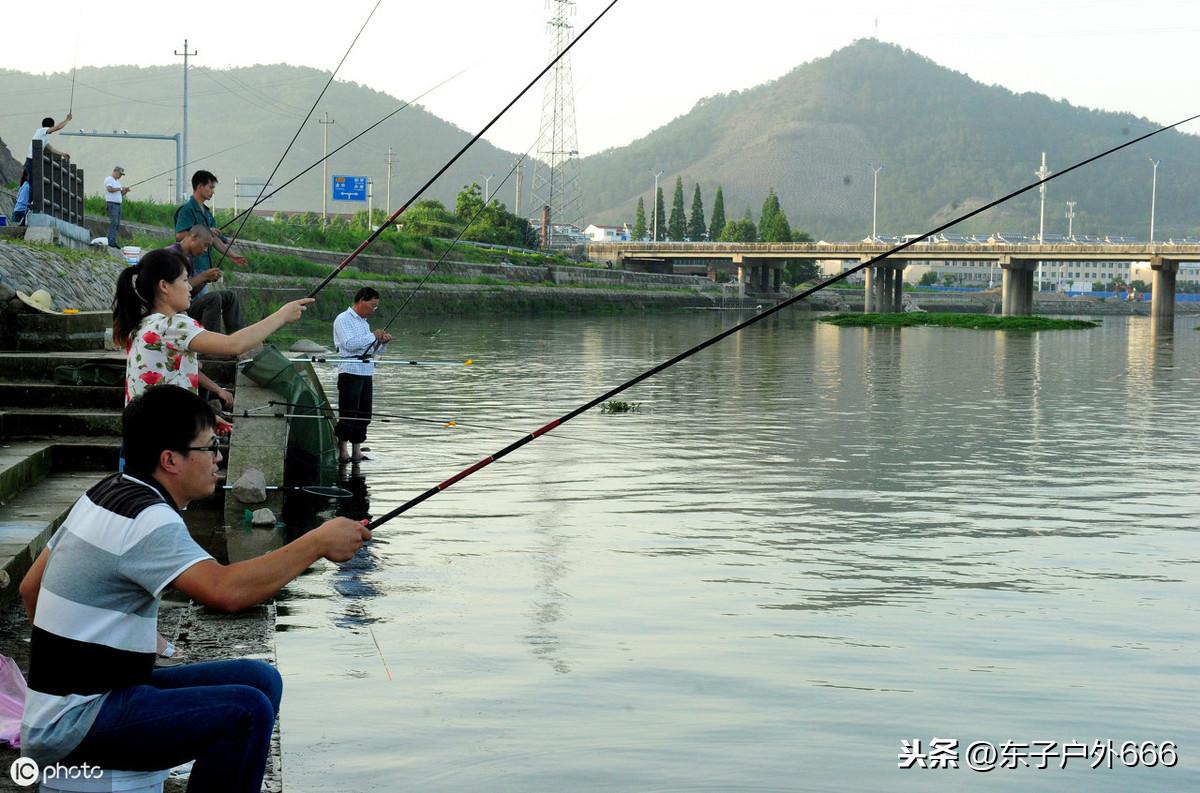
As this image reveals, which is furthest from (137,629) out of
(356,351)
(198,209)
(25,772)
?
(356,351)

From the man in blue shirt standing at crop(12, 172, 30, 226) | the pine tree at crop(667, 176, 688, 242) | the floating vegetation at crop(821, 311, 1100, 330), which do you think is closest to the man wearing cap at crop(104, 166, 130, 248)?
the man in blue shirt standing at crop(12, 172, 30, 226)

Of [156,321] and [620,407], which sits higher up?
[156,321]

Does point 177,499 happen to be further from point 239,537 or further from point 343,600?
Answer: point 239,537

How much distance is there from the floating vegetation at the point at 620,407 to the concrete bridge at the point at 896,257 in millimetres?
66050

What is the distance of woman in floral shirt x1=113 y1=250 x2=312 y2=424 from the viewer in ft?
21.6

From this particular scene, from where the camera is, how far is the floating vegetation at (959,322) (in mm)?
67631

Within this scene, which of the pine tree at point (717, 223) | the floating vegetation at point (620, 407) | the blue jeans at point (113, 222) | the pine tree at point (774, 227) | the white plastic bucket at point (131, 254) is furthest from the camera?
the pine tree at point (717, 223)

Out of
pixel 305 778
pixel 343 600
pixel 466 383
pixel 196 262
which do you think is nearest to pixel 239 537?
pixel 343 600

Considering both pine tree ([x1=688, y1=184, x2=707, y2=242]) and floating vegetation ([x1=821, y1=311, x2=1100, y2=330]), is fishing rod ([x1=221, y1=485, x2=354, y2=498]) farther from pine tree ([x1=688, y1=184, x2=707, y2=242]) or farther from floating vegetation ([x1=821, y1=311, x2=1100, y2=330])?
pine tree ([x1=688, y1=184, x2=707, y2=242])

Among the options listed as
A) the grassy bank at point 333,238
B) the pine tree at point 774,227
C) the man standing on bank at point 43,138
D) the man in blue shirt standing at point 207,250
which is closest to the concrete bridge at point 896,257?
the pine tree at point 774,227

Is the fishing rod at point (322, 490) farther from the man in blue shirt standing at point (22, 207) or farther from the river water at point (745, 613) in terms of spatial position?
the man in blue shirt standing at point (22, 207)

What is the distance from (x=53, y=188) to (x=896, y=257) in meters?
90.6

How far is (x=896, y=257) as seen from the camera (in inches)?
4119

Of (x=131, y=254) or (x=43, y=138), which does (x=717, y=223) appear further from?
(x=43, y=138)
